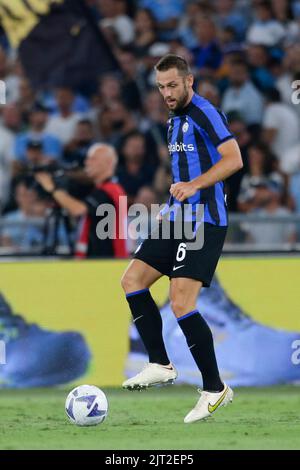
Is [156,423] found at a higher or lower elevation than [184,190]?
lower

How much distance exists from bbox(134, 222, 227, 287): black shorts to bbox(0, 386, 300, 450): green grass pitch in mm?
1000

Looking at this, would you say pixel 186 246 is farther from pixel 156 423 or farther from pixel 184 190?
pixel 156 423

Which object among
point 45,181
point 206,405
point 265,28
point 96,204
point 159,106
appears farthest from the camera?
point 265,28

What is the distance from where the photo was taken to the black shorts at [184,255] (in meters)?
7.17

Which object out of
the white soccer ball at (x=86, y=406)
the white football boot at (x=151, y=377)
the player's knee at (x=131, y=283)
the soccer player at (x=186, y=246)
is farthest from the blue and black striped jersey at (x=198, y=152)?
the white soccer ball at (x=86, y=406)

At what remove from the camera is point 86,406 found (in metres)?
7.12

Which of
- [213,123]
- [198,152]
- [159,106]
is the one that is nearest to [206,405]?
[198,152]

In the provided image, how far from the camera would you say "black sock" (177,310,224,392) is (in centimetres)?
712

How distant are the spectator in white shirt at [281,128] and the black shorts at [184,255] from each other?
204 inches

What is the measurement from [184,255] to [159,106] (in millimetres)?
5712

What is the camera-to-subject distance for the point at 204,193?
7.26m

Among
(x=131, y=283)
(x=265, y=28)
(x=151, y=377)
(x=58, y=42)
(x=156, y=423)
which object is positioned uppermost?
(x=265, y=28)

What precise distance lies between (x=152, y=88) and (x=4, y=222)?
3.85 metres

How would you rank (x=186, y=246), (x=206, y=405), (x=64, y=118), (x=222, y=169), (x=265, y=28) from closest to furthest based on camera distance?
(x=222, y=169) → (x=206, y=405) → (x=186, y=246) → (x=64, y=118) → (x=265, y=28)
